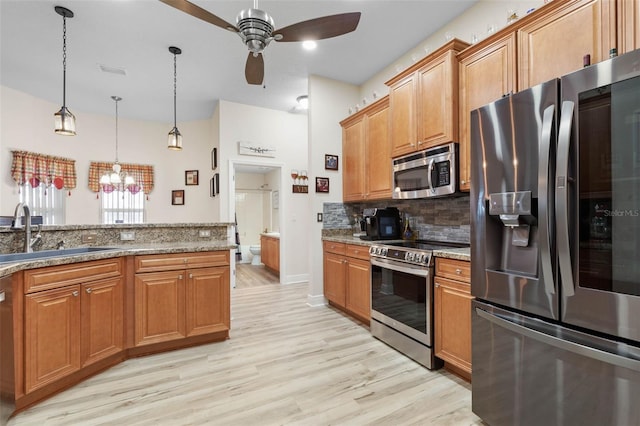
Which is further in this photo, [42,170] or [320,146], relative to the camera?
[42,170]

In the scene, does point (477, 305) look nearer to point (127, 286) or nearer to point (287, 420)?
point (287, 420)

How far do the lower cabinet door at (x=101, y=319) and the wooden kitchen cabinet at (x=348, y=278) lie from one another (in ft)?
7.08

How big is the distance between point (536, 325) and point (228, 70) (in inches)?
160

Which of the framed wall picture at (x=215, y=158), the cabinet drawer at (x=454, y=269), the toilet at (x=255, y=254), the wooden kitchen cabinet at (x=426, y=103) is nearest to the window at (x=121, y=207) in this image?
the framed wall picture at (x=215, y=158)

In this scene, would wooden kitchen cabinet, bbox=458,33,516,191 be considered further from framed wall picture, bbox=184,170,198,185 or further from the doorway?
the doorway

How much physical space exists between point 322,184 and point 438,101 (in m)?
1.82

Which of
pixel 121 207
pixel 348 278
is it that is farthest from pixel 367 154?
pixel 121 207

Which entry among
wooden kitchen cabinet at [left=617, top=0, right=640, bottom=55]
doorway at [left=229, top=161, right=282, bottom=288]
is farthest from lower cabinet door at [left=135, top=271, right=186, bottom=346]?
doorway at [left=229, top=161, right=282, bottom=288]

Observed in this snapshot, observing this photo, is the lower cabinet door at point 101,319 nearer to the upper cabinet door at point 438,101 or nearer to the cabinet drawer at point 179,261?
the cabinet drawer at point 179,261

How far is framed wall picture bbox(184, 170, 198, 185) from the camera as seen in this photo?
5.98 m

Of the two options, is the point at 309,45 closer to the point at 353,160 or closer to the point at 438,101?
the point at 353,160

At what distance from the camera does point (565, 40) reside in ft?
5.62

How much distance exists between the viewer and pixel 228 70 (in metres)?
3.80

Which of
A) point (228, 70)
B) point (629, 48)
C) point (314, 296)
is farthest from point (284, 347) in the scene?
point (228, 70)
